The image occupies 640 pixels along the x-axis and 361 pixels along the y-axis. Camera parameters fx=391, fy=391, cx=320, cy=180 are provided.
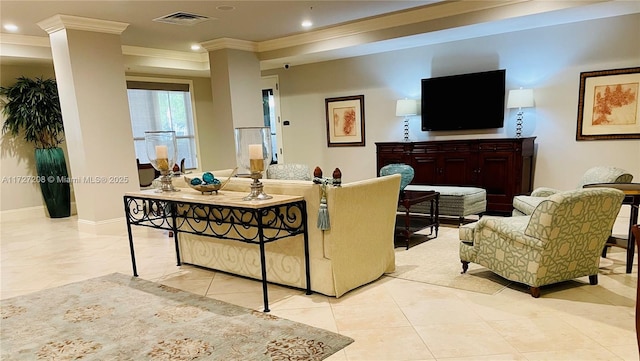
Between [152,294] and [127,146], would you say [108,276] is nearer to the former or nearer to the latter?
[152,294]

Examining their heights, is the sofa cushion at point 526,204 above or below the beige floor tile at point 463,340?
above

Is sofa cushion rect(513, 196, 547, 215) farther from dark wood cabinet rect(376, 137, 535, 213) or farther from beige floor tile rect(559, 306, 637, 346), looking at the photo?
beige floor tile rect(559, 306, 637, 346)

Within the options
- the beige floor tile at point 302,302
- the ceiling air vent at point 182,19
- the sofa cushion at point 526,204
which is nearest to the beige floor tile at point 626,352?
the beige floor tile at point 302,302

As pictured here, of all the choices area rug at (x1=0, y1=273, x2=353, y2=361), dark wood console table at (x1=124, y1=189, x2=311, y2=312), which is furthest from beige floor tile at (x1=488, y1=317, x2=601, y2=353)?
dark wood console table at (x1=124, y1=189, x2=311, y2=312)

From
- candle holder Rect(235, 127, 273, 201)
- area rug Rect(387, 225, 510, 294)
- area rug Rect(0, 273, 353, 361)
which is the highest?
candle holder Rect(235, 127, 273, 201)

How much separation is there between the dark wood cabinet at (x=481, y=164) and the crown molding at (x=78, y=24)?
14.1 ft

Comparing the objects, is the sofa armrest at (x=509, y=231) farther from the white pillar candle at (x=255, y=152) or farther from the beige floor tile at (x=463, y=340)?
the white pillar candle at (x=255, y=152)

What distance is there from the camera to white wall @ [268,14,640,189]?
4758 mm

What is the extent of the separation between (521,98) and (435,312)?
3645 mm

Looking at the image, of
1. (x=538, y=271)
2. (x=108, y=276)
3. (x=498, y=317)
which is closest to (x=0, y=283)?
(x=108, y=276)

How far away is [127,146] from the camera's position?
5426 millimetres

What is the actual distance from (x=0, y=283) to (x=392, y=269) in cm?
356

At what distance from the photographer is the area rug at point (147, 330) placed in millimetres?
2234

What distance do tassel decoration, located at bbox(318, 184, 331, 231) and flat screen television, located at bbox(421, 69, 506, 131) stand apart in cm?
379
